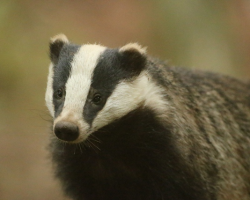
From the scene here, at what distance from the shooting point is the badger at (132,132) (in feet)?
10.4

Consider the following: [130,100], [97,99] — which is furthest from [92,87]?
[130,100]

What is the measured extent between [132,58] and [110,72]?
192 mm

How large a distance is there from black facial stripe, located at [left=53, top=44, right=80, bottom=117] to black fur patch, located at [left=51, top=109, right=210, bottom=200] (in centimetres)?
33

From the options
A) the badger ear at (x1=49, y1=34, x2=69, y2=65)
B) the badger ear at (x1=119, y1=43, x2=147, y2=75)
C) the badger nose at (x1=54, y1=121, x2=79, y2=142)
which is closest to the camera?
the badger nose at (x1=54, y1=121, x2=79, y2=142)

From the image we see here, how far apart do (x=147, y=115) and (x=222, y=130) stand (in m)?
0.84

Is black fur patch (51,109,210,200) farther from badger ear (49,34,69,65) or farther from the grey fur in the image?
badger ear (49,34,69,65)

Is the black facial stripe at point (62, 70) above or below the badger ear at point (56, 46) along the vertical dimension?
below

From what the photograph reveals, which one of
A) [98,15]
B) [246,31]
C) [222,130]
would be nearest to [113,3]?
[98,15]

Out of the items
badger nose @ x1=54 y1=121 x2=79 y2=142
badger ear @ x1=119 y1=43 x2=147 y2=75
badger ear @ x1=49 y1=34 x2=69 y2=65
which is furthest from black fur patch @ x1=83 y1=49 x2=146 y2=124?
badger ear @ x1=49 y1=34 x2=69 y2=65

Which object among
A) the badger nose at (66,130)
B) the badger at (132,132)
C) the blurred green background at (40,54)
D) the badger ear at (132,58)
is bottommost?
the badger nose at (66,130)

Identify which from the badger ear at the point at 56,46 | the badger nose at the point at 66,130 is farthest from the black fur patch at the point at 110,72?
the badger ear at the point at 56,46

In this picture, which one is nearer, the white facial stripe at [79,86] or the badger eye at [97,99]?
the white facial stripe at [79,86]

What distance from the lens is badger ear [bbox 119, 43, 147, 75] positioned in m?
3.35

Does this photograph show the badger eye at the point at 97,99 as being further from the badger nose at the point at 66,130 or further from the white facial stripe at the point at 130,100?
the badger nose at the point at 66,130
